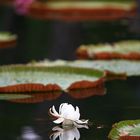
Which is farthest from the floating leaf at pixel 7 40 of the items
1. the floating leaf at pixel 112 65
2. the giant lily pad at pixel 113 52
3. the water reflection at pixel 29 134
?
the water reflection at pixel 29 134

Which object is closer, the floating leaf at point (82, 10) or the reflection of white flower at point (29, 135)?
the reflection of white flower at point (29, 135)

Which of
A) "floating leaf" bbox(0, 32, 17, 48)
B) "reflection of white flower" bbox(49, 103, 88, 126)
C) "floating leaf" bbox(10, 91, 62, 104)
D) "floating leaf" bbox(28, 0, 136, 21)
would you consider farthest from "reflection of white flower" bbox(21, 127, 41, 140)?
"floating leaf" bbox(28, 0, 136, 21)

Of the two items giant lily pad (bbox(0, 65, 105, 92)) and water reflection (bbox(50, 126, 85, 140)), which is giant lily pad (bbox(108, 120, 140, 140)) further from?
giant lily pad (bbox(0, 65, 105, 92))

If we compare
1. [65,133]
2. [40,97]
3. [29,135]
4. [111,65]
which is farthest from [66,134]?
[111,65]

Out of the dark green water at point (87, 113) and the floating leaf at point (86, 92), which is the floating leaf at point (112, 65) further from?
the floating leaf at point (86, 92)

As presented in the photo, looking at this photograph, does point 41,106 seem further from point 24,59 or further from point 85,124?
point 24,59

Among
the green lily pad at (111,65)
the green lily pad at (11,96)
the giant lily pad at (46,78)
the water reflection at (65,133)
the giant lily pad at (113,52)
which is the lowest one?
the giant lily pad at (113,52)

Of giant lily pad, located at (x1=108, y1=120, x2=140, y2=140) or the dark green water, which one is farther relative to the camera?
the dark green water

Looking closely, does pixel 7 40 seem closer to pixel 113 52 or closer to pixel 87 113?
pixel 113 52
